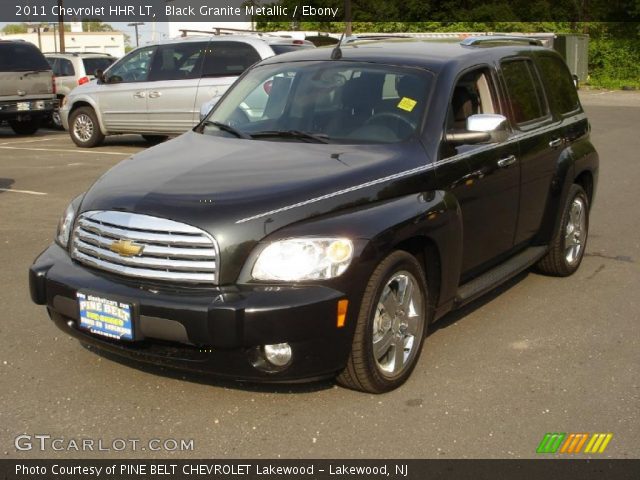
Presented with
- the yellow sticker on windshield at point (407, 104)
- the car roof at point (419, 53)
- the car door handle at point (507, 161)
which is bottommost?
the car door handle at point (507, 161)

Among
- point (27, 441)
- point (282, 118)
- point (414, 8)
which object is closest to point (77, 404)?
point (27, 441)

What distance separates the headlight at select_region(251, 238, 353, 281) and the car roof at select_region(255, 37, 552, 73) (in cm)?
173

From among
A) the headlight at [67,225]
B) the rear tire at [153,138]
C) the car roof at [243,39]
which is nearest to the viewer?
the headlight at [67,225]

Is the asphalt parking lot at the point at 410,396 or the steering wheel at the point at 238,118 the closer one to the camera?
the asphalt parking lot at the point at 410,396

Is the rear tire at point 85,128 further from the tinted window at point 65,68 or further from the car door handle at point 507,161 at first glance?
the car door handle at point 507,161

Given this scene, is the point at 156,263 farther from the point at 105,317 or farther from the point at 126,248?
the point at 105,317

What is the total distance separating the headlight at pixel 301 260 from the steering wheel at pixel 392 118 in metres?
1.24

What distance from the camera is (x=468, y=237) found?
199 inches

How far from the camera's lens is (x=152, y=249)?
4059 millimetres

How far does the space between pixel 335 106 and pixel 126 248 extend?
1699mm

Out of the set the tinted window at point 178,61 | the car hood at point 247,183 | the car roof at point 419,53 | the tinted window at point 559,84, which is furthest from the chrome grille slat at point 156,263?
the tinted window at point 178,61

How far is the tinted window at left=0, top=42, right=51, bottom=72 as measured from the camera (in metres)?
17.6

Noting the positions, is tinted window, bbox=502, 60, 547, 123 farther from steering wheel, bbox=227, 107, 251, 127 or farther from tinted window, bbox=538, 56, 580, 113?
steering wheel, bbox=227, 107, 251, 127

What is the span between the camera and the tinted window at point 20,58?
57.9ft
